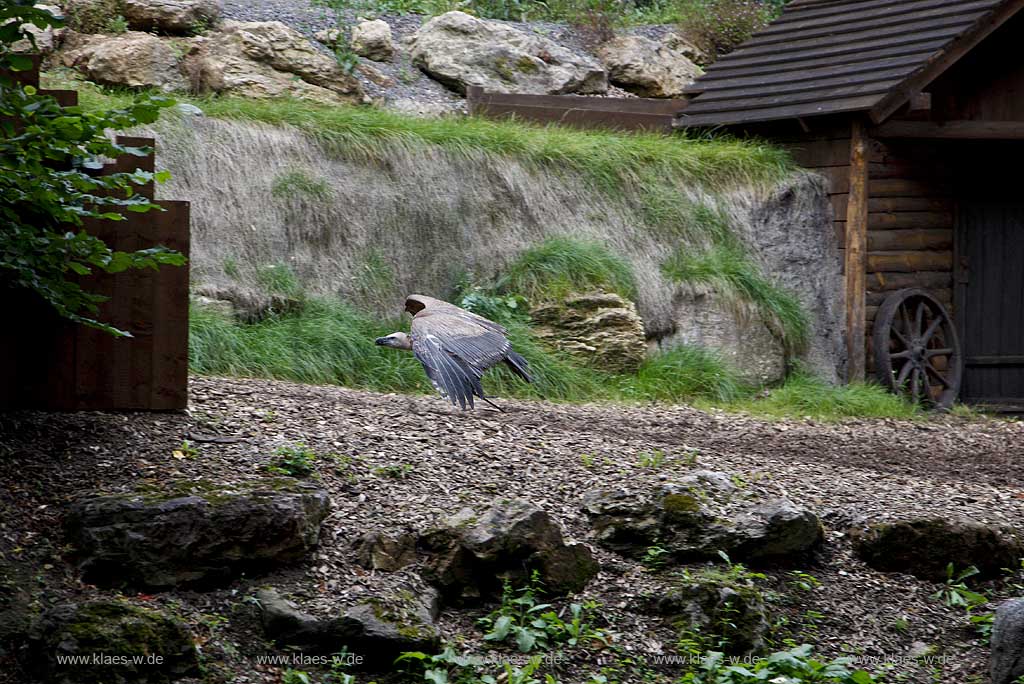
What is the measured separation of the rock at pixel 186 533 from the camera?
472 centimetres

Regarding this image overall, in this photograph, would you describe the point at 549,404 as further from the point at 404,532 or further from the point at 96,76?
the point at 96,76

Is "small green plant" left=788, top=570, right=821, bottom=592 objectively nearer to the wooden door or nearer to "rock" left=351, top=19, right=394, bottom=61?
the wooden door

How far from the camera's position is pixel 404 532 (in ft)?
17.0

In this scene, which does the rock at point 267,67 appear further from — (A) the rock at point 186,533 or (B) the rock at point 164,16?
(A) the rock at point 186,533

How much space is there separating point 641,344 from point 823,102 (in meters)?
3.27

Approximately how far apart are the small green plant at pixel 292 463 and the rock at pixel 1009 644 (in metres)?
2.97

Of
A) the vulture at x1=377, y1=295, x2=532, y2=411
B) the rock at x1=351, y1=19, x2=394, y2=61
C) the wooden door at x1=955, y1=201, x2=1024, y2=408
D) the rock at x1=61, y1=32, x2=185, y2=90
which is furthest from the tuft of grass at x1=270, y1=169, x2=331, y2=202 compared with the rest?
the wooden door at x1=955, y1=201, x2=1024, y2=408

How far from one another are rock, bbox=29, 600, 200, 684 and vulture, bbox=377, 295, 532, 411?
5.06 feet

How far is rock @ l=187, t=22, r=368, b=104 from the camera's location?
11648 mm

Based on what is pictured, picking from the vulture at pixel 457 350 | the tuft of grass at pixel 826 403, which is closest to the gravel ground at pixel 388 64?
the tuft of grass at pixel 826 403

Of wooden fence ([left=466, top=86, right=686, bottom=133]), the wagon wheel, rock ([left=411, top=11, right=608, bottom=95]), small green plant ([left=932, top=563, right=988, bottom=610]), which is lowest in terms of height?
small green plant ([left=932, top=563, right=988, bottom=610])

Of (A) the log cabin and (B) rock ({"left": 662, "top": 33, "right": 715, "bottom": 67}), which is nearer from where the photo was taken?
(A) the log cabin

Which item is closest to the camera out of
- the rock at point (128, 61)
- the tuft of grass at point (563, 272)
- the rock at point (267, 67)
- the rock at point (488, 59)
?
the tuft of grass at point (563, 272)

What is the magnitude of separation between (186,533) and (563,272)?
5.80m
